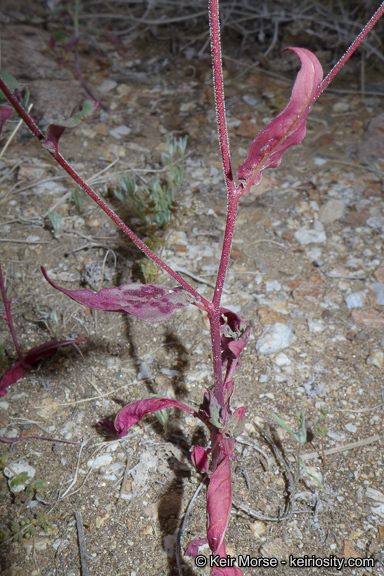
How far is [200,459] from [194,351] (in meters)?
0.46


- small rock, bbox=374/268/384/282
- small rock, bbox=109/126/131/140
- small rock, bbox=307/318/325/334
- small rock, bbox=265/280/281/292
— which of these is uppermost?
small rock, bbox=109/126/131/140

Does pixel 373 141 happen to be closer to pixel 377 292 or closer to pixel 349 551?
pixel 377 292

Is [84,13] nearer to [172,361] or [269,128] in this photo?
[172,361]

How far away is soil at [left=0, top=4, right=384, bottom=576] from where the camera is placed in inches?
50.2

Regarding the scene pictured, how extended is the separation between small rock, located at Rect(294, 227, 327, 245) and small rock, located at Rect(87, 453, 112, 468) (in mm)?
1153

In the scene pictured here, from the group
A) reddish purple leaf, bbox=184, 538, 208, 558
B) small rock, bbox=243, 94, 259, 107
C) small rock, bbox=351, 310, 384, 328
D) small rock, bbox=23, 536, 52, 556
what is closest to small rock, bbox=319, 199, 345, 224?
small rock, bbox=351, 310, 384, 328

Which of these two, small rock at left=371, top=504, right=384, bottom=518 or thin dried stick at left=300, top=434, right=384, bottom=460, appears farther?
thin dried stick at left=300, top=434, right=384, bottom=460

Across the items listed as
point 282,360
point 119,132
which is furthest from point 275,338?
point 119,132

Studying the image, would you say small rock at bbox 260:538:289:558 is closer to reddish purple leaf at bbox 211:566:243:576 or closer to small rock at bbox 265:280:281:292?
reddish purple leaf at bbox 211:566:243:576

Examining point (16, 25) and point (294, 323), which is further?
point (16, 25)

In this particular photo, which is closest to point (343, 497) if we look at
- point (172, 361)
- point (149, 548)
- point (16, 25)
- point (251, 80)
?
point (149, 548)

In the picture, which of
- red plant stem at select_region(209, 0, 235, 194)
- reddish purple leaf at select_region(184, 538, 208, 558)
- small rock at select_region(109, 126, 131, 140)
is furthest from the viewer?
small rock at select_region(109, 126, 131, 140)

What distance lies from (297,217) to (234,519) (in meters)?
1.30

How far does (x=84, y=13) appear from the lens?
3752 mm
